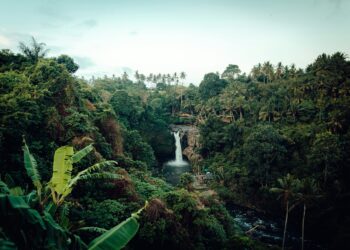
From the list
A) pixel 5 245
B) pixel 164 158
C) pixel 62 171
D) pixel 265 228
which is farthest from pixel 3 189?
pixel 164 158

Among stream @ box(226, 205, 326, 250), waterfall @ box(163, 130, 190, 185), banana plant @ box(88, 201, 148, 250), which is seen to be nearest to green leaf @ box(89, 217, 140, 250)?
banana plant @ box(88, 201, 148, 250)

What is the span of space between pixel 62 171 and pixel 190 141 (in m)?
50.9

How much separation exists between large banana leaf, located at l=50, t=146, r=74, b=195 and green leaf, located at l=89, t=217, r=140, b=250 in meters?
1.70

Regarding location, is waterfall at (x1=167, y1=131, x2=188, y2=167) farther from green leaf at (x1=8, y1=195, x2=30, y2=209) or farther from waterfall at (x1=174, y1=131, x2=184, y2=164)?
green leaf at (x1=8, y1=195, x2=30, y2=209)

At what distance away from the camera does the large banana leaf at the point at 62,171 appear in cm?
690

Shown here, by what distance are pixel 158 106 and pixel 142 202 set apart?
164ft

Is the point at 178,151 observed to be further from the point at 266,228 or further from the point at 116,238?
the point at 116,238

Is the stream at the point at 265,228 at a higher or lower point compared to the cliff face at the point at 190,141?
lower

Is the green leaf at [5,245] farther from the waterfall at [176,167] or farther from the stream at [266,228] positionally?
the waterfall at [176,167]

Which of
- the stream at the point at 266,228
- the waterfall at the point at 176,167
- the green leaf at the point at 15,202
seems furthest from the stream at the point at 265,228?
the green leaf at the point at 15,202

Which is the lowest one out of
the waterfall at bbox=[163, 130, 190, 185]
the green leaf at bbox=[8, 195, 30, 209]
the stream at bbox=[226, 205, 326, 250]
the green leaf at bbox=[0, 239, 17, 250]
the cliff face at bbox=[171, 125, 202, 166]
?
the stream at bbox=[226, 205, 326, 250]

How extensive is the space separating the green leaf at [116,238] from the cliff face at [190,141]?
149ft

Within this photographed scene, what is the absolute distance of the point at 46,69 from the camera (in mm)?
20250

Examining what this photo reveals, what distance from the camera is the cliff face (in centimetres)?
5259
